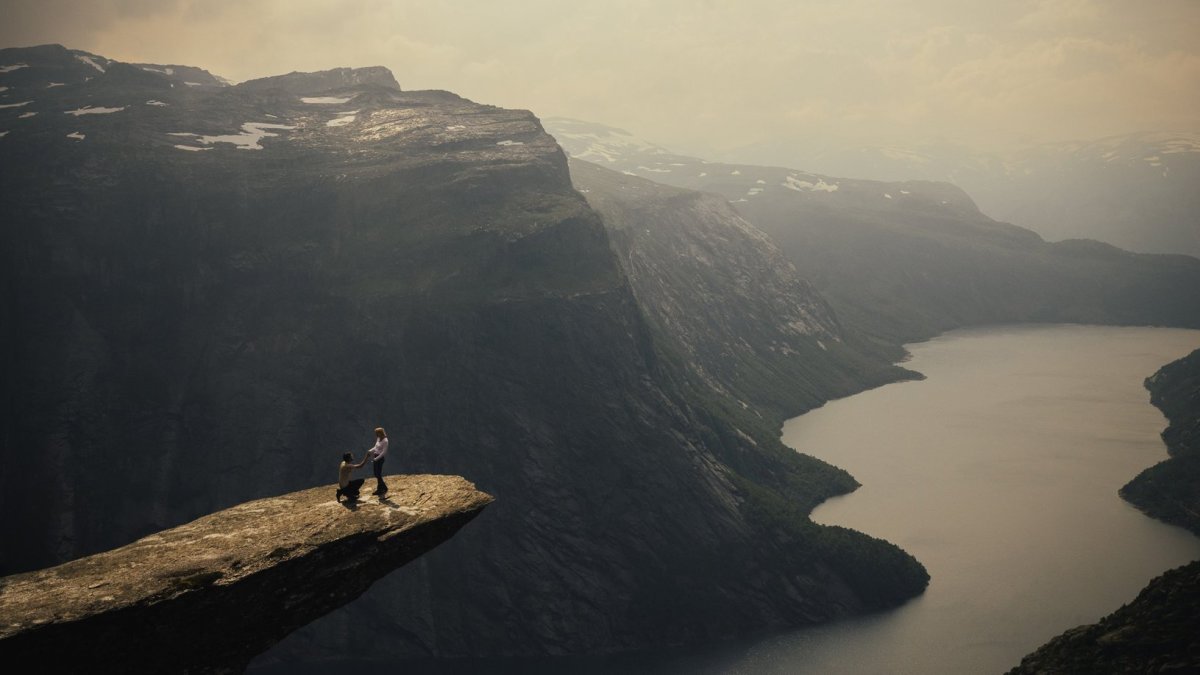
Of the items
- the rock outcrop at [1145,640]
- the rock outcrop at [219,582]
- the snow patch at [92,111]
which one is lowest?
the rock outcrop at [1145,640]

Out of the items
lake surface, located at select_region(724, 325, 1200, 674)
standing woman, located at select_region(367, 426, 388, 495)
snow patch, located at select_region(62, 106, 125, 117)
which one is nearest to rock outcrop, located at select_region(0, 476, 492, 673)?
standing woman, located at select_region(367, 426, 388, 495)

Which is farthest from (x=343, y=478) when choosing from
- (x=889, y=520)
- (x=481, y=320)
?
(x=889, y=520)

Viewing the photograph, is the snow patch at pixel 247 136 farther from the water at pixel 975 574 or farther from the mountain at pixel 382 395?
the water at pixel 975 574

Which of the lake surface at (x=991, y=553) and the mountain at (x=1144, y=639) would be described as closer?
the mountain at (x=1144, y=639)

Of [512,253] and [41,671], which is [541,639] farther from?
[41,671]

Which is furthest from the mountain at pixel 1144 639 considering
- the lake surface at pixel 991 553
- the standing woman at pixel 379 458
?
the standing woman at pixel 379 458

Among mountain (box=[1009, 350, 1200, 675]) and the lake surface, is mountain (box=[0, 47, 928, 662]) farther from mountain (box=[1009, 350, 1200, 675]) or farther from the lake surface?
mountain (box=[1009, 350, 1200, 675])

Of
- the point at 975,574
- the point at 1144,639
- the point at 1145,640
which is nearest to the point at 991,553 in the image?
the point at 975,574

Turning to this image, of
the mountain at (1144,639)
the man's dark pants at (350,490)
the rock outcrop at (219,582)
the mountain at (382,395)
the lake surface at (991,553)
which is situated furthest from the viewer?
the mountain at (382,395)
